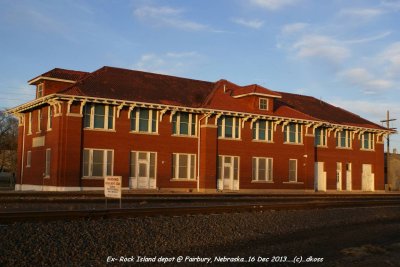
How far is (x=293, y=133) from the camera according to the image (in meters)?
45.6

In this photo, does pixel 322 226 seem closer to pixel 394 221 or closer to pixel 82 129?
pixel 394 221

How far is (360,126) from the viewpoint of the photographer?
50.5 metres

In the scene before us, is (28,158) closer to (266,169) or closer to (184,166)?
(184,166)

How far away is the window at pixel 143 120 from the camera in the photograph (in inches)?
1480

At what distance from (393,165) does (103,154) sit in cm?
3689

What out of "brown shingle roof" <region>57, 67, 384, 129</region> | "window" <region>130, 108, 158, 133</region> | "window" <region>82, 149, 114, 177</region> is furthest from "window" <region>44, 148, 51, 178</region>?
"window" <region>130, 108, 158, 133</region>

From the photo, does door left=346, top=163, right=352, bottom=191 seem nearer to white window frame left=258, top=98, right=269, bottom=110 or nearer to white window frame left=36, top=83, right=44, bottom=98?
white window frame left=258, top=98, right=269, bottom=110

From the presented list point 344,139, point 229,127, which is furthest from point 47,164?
point 344,139

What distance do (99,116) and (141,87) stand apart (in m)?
4.77

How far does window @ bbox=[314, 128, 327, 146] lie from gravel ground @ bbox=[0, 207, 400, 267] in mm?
30316

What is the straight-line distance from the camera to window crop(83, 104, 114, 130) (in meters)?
35.7

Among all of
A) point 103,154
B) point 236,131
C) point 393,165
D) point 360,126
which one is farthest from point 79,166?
point 393,165

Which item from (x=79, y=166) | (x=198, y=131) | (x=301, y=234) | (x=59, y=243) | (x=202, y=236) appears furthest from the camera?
(x=198, y=131)

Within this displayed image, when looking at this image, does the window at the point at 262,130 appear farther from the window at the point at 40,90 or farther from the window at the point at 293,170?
the window at the point at 40,90
